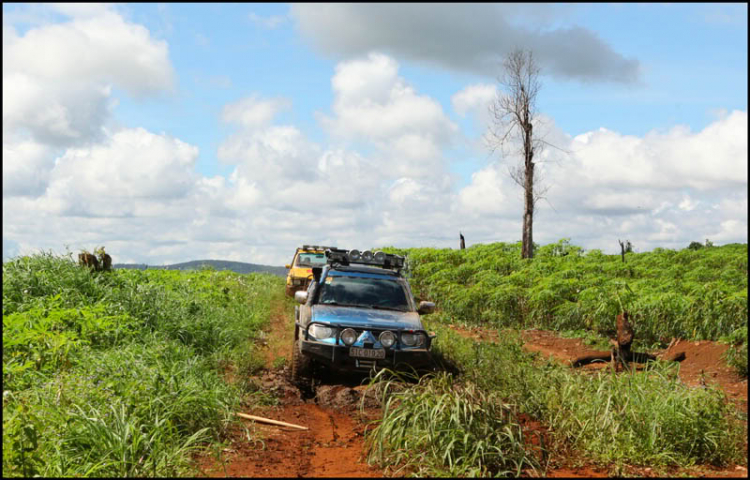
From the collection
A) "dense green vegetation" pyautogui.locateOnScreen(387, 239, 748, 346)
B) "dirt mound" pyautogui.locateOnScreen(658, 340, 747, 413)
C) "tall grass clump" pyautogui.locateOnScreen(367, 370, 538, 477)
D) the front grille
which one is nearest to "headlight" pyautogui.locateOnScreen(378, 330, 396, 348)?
the front grille

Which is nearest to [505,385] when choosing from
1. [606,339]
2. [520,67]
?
[606,339]

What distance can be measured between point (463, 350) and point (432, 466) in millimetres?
5352

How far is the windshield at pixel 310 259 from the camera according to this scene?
18609mm

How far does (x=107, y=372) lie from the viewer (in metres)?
6.79

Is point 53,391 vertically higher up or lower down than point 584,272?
lower down

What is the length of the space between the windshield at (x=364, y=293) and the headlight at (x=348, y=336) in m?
1.12

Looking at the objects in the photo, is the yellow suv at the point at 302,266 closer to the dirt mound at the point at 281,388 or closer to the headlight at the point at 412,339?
the dirt mound at the point at 281,388

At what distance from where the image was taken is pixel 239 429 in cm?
635

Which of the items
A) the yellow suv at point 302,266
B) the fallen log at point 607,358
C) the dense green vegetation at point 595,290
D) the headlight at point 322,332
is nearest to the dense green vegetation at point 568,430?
the headlight at point 322,332

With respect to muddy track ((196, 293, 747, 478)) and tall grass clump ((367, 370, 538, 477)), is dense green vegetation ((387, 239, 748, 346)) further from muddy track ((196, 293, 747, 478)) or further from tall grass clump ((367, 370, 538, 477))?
tall grass clump ((367, 370, 538, 477))

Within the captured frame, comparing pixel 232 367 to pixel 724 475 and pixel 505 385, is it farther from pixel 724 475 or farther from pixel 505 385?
pixel 724 475

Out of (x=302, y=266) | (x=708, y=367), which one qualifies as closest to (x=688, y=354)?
(x=708, y=367)

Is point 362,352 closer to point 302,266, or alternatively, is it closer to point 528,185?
point 302,266

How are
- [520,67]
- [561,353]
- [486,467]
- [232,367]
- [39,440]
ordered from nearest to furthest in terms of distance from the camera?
[486,467], [39,440], [232,367], [561,353], [520,67]
